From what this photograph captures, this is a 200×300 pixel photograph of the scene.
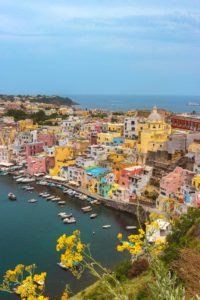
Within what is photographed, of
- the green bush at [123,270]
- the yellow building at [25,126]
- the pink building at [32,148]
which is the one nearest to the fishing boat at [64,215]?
the green bush at [123,270]

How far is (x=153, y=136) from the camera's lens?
19406 millimetres

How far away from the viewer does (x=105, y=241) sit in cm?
1191

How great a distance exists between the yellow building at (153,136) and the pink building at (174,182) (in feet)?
13.9

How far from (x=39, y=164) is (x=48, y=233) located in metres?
8.49

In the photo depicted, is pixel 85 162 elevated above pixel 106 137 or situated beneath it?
situated beneath

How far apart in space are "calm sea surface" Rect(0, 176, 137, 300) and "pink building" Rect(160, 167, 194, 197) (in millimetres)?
1646

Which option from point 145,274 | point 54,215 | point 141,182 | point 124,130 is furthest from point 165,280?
point 124,130

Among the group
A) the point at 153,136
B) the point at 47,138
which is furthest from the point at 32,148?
the point at 153,136

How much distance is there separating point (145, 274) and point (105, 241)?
4094 mm

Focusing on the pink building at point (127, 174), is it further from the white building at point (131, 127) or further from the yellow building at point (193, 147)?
the white building at point (131, 127)

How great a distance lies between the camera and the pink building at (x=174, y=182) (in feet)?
47.3

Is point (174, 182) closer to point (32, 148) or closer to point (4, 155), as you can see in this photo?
point (32, 148)

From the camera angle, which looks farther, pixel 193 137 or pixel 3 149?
pixel 3 149

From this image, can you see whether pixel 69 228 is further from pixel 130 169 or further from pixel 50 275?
pixel 130 169
